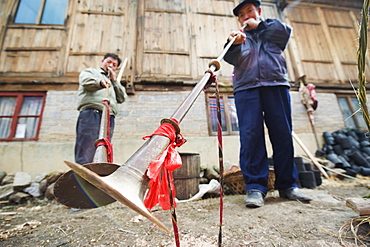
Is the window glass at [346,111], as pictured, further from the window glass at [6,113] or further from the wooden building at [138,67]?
the window glass at [6,113]

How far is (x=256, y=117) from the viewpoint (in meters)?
1.88

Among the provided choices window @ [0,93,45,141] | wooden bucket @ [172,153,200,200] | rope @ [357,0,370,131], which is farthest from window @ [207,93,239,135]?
window @ [0,93,45,141]

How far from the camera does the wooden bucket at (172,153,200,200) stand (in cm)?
239

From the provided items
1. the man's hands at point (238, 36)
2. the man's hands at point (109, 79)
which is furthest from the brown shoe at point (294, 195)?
the man's hands at point (109, 79)

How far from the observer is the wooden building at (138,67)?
4.12 meters

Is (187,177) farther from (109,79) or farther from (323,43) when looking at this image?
(323,43)

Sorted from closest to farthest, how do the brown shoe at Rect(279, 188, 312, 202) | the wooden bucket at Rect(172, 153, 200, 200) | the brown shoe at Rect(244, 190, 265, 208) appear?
the brown shoe at Rect(244, 190, 265, 208), the brown shoe at Rect(279, 188, 312, 202), the wooden bucket at Rect(172, 153, 200, 200)

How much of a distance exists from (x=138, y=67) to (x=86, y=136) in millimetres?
2986

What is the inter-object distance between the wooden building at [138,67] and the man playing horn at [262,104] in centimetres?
197

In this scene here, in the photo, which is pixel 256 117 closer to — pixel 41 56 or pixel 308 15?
pixel 41 56

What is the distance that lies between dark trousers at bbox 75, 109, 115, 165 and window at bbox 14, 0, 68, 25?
4.32 m

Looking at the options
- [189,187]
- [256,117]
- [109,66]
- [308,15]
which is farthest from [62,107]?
[308,15]

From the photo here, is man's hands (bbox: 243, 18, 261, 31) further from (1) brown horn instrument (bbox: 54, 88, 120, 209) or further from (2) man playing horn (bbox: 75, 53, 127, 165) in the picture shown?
(1) brown horn instrument (bbox: 54, 88, 120, 209)

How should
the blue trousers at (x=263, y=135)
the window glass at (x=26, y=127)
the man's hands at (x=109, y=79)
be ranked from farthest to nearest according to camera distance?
the window glass at (x=26, y=127)
the man's hands at (x=109, y=79)
the blue trousers at (x=263, y=135)
